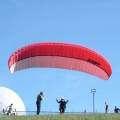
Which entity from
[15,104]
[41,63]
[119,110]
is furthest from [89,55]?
[15,104]

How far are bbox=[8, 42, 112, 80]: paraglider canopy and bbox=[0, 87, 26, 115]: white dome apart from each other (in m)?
20.4

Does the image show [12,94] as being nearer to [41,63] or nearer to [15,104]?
[15,104]

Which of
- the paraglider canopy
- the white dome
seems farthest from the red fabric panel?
the white dome

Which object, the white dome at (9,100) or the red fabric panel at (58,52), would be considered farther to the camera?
the white dome at (9,100)

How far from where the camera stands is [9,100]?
160 ft

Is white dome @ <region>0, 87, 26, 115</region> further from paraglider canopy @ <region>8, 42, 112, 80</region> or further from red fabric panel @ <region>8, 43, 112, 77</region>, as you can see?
red fabric panel @ <region>8, 43, 112, 77</region>

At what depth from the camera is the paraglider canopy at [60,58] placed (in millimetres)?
27531

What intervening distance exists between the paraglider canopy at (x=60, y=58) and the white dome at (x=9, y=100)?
802 inches

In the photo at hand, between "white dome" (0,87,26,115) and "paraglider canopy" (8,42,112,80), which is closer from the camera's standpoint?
"paraglider canopy" (8,42,112,80)

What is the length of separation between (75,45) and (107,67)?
9.98 feet

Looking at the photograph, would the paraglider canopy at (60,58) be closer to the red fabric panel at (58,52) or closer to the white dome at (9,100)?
the red fabric panel at (58,52)

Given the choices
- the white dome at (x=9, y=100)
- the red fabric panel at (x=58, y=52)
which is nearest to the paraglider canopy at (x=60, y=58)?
the red fabric panel at (x=58, y=52)

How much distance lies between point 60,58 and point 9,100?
21.8 m

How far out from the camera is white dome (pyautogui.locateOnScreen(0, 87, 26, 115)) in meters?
48.5
